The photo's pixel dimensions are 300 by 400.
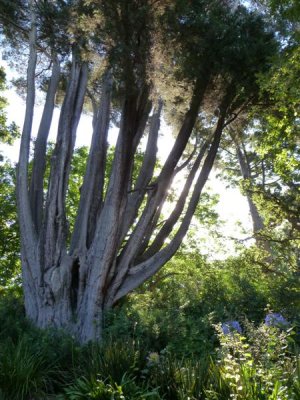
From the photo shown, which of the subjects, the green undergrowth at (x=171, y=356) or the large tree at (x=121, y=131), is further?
the large tree at (x=121, y=131)

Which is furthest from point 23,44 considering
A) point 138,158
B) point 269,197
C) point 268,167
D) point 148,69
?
point 268,167

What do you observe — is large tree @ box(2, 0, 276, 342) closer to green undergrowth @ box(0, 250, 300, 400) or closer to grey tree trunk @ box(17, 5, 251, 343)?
grey tree trunk @ box(17, 5, 251, 343)

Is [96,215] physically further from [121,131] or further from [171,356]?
[171,356]

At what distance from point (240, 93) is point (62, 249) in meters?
4.89

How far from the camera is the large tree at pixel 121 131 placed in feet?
27.4

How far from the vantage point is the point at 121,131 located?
9070mm

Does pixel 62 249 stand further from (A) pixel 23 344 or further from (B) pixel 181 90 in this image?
(B) pixel 181 90

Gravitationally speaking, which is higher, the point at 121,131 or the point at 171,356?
the point at 121,131

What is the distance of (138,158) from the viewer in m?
16.6

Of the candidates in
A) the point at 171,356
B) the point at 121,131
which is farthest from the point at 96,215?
the point at 171,356

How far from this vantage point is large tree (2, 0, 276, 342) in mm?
8344

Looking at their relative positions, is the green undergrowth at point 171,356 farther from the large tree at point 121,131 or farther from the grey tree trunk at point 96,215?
the large tree at point 121,131

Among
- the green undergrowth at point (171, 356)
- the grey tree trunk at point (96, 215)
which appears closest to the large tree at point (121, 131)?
the grey tree trunk at point (96, 215)

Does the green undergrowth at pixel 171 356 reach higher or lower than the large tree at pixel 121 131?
lower
